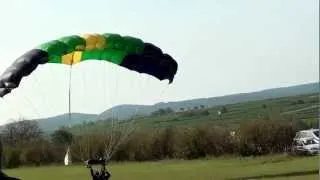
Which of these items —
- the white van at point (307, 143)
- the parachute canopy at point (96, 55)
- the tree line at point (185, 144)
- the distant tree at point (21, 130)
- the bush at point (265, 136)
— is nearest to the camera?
the parachute canopy at point (96, 55)

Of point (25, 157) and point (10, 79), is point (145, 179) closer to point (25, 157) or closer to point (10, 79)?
point (10, 79)

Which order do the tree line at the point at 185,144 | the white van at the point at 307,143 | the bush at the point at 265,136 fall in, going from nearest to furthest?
1. the white van at the point at 307,143
2. the bush at the point at 265,136
3. the tree line at the point at 185,144

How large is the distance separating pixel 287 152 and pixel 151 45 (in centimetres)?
2150

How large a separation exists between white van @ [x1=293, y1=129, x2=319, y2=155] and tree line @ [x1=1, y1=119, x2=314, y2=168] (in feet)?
4.29

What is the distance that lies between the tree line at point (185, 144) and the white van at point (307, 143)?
4.29 ft

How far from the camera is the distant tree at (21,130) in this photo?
68.4 m

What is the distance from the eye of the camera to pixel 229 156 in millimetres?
41312

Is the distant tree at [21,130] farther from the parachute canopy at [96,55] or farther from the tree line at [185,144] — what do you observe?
the parachute canopy at [96,55]

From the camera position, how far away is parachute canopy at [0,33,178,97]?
53.4 feet

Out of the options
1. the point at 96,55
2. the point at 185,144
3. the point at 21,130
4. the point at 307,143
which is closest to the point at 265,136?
the point at 307,143

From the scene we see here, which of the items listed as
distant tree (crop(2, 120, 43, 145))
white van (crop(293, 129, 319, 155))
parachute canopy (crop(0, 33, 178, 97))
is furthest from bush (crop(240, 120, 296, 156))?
distant tree (crop(2, 120, 43, 145))

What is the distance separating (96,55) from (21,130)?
5759 cm

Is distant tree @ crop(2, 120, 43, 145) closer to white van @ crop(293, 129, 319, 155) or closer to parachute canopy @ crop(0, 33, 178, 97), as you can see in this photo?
white van @ crop(293, 129, 319, 155)

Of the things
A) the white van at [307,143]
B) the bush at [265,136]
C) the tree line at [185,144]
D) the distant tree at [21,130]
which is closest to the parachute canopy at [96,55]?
the white van at [307,143]
